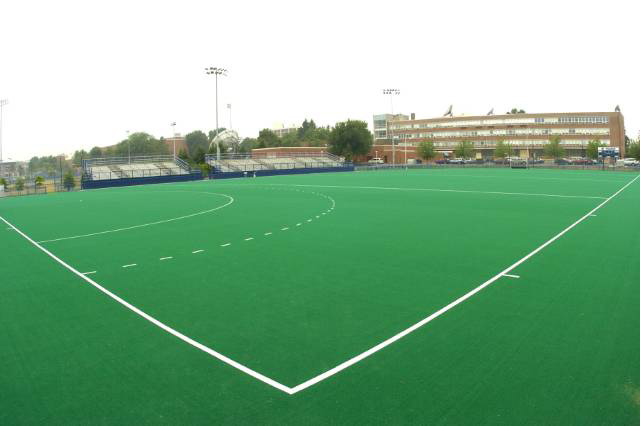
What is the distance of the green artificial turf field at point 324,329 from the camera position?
5262mm

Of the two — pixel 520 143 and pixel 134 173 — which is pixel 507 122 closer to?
pixel 520 143

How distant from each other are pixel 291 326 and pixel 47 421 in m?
3.51

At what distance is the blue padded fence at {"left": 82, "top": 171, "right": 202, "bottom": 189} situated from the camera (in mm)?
50000

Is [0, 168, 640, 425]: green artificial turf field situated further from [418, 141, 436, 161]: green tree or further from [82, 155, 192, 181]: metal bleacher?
[418, 141, 436, 161]: green tree

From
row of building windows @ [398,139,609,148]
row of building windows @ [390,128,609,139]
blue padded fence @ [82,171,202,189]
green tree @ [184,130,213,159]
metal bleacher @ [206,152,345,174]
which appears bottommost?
blue padded fence @ [82,171,202,189]

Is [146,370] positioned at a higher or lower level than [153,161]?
lower

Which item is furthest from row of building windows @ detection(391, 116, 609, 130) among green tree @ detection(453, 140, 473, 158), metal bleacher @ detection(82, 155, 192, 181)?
metal bleacher @ detection(82, 155, 192, 181)

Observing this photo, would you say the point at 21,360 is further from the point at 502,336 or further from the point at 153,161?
the point at 153,161

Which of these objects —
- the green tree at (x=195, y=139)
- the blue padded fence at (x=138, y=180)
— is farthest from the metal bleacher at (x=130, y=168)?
the green tree at (x=195, y=139)

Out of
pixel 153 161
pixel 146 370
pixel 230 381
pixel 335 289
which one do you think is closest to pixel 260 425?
pixel 230 381

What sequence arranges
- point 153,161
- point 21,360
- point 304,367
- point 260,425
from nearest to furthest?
point 260,425 → point 304,367 → point 21,360 → point 153,161

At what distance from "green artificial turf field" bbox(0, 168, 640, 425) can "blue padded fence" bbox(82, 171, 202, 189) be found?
36.5 meters

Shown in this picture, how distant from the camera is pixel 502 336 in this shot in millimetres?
7004

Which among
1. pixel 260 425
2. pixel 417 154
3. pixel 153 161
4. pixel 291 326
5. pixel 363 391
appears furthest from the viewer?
pixel 417 154
